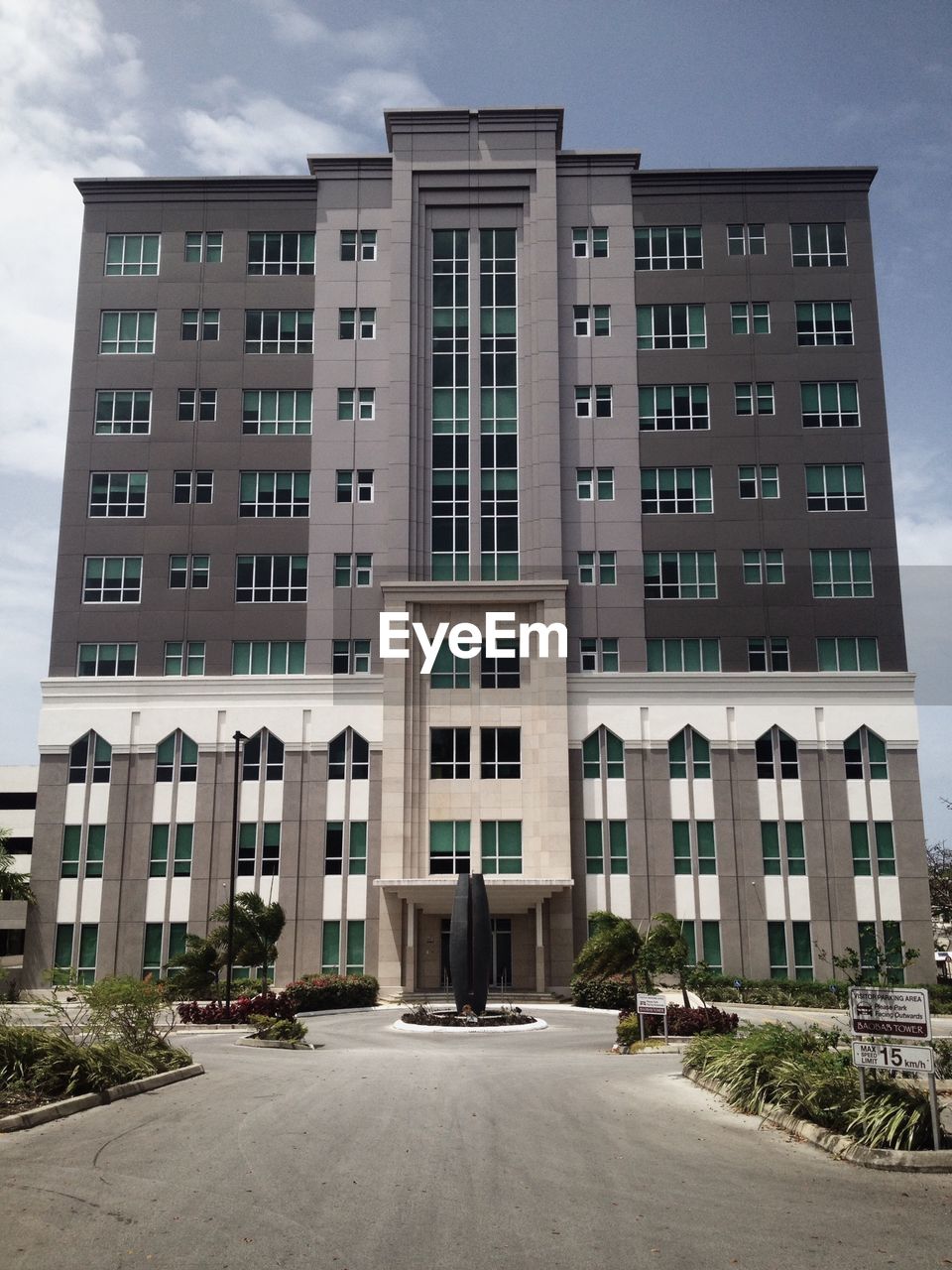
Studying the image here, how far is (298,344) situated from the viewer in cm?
5584

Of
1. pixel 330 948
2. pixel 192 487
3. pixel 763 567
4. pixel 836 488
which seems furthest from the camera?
pixel 192 487

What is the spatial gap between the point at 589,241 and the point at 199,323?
19121mm

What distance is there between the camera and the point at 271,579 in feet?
175

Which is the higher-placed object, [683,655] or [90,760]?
[683,655]

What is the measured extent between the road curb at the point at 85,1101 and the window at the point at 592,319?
140 ft

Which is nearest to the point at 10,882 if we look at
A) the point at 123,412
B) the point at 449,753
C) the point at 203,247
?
the point at 449,753

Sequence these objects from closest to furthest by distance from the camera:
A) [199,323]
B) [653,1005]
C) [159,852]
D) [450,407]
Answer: [653,1005], [159,852], [450,407], [199,323]

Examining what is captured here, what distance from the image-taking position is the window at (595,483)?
177ft

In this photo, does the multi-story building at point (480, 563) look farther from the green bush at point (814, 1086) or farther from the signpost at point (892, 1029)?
the signpost at point (892, 1029)

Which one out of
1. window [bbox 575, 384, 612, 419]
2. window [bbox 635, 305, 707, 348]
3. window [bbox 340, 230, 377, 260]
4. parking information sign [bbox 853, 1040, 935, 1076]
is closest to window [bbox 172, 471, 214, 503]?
window [bbox 340, 230, 377, 260]

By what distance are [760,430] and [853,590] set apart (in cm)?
857

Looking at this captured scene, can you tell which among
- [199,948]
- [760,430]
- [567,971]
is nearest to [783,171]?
[760,430]

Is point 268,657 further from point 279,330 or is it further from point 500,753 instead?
point 279,330

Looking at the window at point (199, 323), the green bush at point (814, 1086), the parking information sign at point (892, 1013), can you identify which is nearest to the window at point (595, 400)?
the window at point (199, 323)
